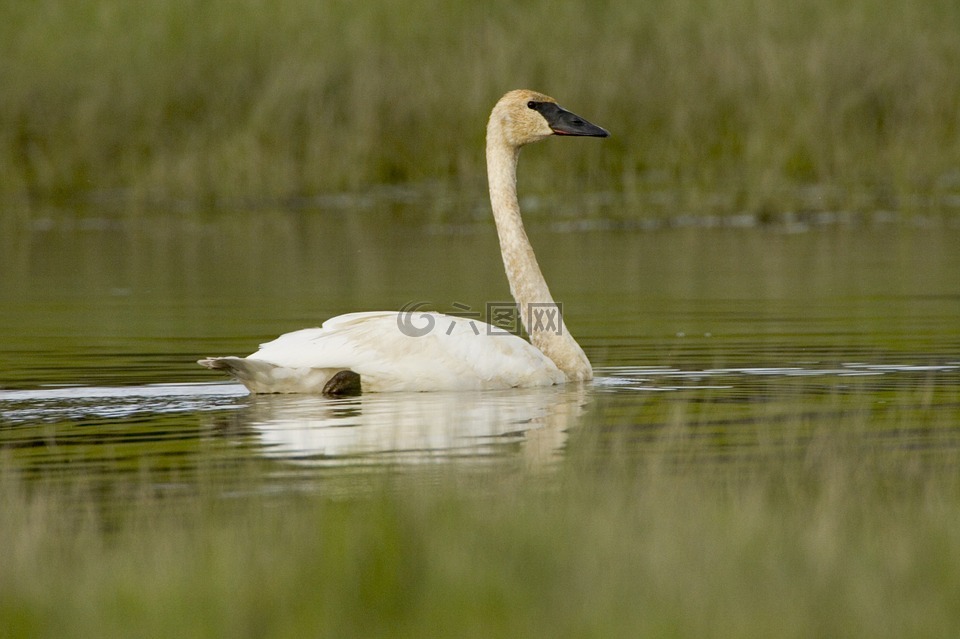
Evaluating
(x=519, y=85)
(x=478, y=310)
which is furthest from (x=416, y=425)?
(x=519, y=85)

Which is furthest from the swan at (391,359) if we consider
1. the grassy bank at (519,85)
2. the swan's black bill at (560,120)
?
the grassy bank at (519,85)

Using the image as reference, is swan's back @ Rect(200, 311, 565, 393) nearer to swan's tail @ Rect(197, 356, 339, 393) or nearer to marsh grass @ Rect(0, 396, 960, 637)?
swan's tail @ Rect(197, 356, 339, 393)

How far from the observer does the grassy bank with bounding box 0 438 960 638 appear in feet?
15.2

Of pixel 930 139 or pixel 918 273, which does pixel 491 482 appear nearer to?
pixel 918 273

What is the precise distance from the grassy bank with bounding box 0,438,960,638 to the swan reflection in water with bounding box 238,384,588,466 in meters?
1.19

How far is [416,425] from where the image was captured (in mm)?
8359

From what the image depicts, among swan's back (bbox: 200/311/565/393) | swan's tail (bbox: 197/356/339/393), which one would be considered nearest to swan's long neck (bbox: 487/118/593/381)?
swan's back (bbox: 200/311/565/393)

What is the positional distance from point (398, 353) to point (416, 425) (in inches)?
46.9

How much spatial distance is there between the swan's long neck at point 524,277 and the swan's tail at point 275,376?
4.56 feet

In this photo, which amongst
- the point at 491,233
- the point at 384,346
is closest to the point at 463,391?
the point at 384,346

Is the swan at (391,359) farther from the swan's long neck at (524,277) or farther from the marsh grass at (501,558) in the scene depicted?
the marsh grass at (501,558)

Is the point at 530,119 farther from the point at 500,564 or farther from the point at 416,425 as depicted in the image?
the point at 500,564

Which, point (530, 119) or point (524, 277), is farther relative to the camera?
point (530, 119)

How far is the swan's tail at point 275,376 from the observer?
30.5 ft
